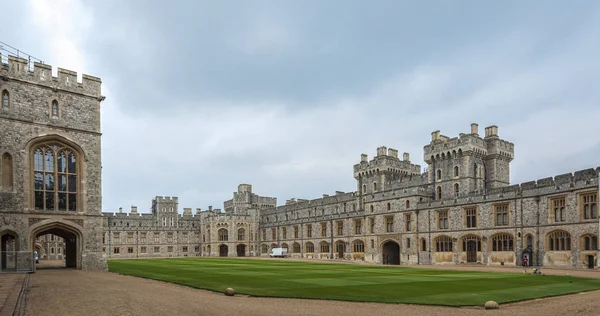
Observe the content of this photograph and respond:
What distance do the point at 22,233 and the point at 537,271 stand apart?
1273 inches

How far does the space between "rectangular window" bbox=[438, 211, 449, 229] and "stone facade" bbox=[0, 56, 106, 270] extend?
32349mm

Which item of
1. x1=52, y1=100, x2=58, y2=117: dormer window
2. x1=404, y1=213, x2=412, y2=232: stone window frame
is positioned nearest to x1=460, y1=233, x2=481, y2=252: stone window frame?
x1=404, y1=213, x2=412, y2=232: stone window frame

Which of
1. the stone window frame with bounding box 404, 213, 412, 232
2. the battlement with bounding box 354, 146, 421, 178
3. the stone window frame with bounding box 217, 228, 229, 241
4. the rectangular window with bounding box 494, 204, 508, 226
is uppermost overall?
the battlement with bounding box 354, 146, 421, 178

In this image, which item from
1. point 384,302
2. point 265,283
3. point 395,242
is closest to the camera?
point 384,302

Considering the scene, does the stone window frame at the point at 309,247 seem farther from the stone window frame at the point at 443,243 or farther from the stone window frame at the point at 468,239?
the stone window frame at the point at 468,239

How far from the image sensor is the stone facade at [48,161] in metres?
28.1

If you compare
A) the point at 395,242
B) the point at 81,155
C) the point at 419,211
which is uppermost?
the point at 81,155

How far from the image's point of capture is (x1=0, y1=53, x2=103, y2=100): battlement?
2856cm

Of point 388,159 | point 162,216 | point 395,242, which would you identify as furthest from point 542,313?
point 162,216

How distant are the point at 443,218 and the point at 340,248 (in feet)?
65.9

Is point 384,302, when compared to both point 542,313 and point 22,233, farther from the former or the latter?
point 22,233

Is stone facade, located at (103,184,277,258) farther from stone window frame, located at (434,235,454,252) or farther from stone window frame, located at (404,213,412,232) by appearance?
stone window frame, located at (434,235,454,252)

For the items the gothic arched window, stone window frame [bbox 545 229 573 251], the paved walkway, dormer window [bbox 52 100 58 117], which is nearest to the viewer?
the paved walkway

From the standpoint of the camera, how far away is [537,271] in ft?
97.2
